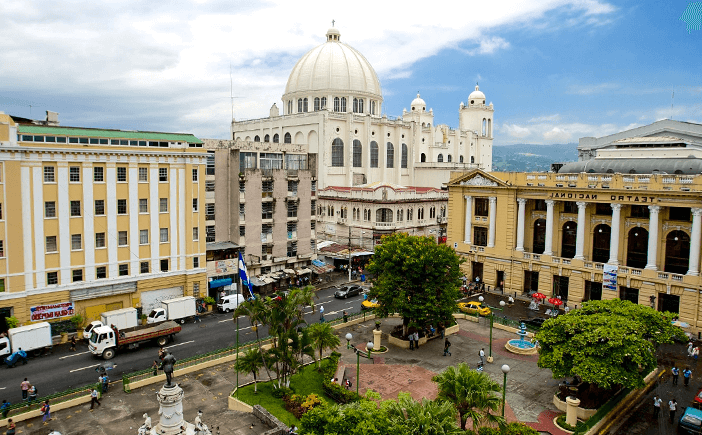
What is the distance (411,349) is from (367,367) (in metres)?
4.51

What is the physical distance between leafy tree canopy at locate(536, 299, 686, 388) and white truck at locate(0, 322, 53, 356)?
104ft

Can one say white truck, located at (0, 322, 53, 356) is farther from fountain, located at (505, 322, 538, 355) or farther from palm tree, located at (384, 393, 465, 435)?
fountain, located at (505, 322, 538, 355)

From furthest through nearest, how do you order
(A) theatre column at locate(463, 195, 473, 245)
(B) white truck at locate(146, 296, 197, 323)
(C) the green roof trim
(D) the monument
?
(A) theatre column at locate(463, 195, 473, 245), (B) white truck at locate(146, 296, 197, 323), (C) the green roof trim, (D) the monument

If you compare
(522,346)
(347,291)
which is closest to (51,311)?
(347,291)

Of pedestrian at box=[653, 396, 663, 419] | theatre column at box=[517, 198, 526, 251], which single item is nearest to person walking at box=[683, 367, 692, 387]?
pedestrian at box=[653, 396, 663, 419]

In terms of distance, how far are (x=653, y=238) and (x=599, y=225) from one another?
18.4 ft

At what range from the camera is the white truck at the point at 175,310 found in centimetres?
3983

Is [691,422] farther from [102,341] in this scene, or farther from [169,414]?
[102,341]

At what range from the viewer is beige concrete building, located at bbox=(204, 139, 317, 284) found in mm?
49250

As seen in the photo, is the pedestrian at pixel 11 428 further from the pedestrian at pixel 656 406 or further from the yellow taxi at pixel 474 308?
the yellow taxi at pixel 474 308

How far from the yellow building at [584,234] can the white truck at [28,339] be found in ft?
131

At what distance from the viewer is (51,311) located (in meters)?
37.0

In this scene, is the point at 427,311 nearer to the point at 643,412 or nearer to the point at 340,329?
the point at 340,329

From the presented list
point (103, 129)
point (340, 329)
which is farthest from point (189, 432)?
point (103, 129)
